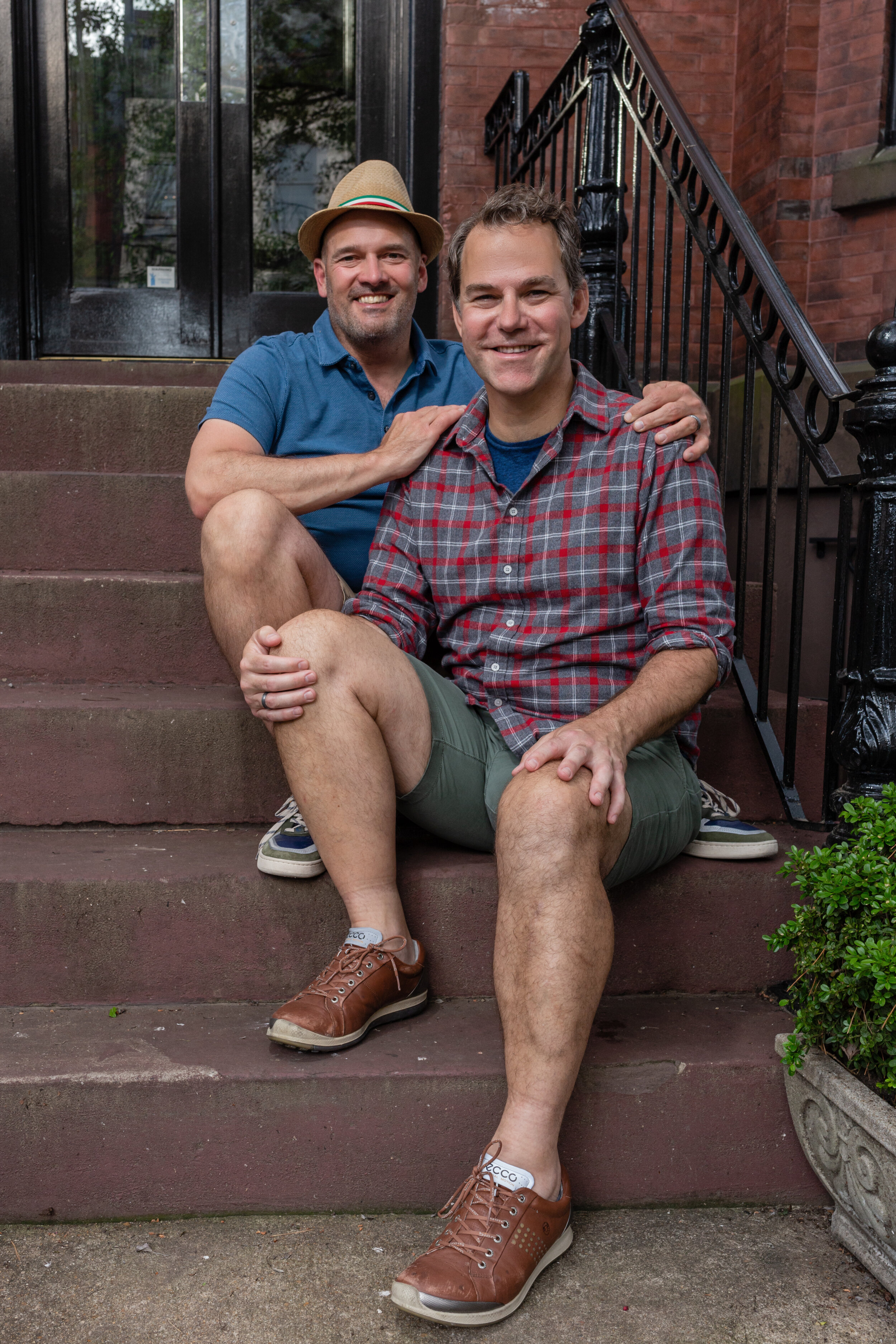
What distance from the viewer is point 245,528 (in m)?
2.17

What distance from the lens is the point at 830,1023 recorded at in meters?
1.76

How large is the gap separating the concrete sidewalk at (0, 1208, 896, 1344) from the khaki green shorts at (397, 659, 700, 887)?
0.60m

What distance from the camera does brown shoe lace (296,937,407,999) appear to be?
6.25ft

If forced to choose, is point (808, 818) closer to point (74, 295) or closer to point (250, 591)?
point (250, 591)

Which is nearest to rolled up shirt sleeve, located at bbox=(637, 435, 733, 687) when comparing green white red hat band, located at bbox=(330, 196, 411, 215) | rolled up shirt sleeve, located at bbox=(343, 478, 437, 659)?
rolled up shirt sleeve, located at bbox=(343, 478, 437, 659)

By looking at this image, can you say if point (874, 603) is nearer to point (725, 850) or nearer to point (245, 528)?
point (725, 850)

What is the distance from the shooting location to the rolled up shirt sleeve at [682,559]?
1.99m

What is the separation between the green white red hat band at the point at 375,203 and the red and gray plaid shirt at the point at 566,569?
66cm

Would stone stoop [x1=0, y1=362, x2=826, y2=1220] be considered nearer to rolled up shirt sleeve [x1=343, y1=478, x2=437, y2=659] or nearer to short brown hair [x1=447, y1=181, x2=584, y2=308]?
rolled up shirt sleeve [x1=343, y1=478, x2=437, y2=659]

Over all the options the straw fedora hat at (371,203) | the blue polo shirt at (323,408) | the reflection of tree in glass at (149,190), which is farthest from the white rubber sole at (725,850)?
the reflection of tree in glass at (149,190)

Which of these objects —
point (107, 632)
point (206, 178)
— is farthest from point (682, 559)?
point (206, 178)

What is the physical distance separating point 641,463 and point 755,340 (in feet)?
2.06

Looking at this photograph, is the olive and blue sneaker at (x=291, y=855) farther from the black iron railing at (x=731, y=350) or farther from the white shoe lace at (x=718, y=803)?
the black iron railing at (x=731, y=350)

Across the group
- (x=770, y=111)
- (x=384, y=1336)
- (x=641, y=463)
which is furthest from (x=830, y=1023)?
(x=770, y=111)
